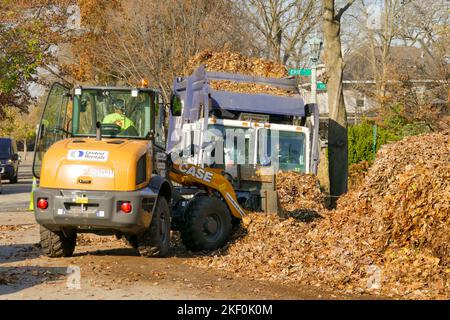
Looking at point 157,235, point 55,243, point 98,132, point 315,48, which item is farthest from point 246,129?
point 315,48

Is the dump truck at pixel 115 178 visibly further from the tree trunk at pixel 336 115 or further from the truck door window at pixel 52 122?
the tree trunk at pixel 336 115

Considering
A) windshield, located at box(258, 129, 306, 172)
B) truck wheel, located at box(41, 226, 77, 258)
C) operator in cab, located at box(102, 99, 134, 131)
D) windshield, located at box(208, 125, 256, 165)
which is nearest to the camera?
truck wheel, located at box(41, 226, 77, 258)

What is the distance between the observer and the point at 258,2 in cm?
3441

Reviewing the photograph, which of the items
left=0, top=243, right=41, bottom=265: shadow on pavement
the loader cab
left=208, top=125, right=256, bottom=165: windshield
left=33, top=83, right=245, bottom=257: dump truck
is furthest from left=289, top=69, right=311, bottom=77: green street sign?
left=0, top=243, right=41, bottom=265: shadow on pavement

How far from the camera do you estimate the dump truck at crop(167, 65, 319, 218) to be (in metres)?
16.6

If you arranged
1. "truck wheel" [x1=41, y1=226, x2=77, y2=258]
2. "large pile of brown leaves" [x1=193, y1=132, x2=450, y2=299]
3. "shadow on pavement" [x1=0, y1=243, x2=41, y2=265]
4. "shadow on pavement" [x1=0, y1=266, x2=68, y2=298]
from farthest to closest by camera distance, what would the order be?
"shadow on pavement" [x1=0, y1=243, x2=41, y2=265], "truck wheel" [x1=41, y1=226, x2=77, y2=258], "large pile of brown leaves" [x1=193, y1=132, x2=450, y2=299], "shadow on pavement" [x1=0, y1=266, x2=68, y2=298]

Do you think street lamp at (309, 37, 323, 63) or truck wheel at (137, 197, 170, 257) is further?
street lamp at (309, 37, 323, 63)

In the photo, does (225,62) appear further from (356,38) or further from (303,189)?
(356,38)

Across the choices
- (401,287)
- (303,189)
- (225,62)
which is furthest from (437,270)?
(225,62)

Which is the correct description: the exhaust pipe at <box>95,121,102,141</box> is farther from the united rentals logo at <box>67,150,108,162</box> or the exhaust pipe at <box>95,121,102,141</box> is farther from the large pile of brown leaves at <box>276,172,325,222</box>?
the large pile of brown leaves at <box>276,172,325,222</box>

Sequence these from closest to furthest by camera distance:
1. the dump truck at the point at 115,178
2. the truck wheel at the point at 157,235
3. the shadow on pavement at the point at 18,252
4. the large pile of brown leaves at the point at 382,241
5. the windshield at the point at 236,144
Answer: the large pile of brown leaves at the point at 382,241 < the dump truck at the point at 115,178 < the truck wheel at the point at 157,235 < the shadow on pavement at the point at 18,252 < the windshield at the point at 236,144

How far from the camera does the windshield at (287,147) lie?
17.2 metres

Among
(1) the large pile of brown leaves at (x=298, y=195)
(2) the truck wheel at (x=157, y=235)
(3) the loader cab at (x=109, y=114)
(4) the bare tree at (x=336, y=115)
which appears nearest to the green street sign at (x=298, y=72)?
(4) the bare tree at (x=336, y=115)

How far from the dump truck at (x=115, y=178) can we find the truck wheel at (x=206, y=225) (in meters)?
0.02
